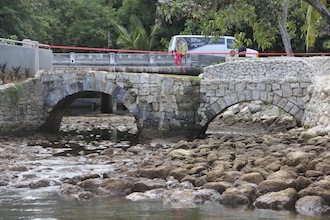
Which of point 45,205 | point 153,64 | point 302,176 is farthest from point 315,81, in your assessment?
point 45,205

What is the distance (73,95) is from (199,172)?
1173 centimetres

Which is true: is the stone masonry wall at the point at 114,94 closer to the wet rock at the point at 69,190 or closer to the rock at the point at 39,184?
the rock at the point at 39,184

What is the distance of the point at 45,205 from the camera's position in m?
10.5

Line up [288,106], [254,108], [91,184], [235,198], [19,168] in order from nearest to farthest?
[235,198], [91,184], [19,168], [288,106], [254,108]

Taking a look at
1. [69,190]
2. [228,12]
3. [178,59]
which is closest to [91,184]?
[69,190]

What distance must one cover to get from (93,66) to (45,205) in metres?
16.1

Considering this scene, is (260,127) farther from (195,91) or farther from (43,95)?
(43,95)

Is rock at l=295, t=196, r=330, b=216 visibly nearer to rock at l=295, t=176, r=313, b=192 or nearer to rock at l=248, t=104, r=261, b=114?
rock at l=295, t=176, r=313, b=192

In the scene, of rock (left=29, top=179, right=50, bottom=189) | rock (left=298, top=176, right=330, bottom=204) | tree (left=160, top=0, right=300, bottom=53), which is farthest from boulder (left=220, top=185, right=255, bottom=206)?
tree (left=160, top=0, right=300, bottom=53)

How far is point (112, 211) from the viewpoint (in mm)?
9992

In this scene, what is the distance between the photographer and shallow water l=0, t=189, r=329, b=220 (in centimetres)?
955

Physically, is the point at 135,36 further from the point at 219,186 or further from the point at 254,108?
the point at 219,186

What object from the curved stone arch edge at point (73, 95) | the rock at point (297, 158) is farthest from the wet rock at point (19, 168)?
the curved stone arch edge at point (73, 95)

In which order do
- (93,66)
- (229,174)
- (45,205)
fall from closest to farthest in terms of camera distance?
(45,205) → (229,174) → (93,66)
